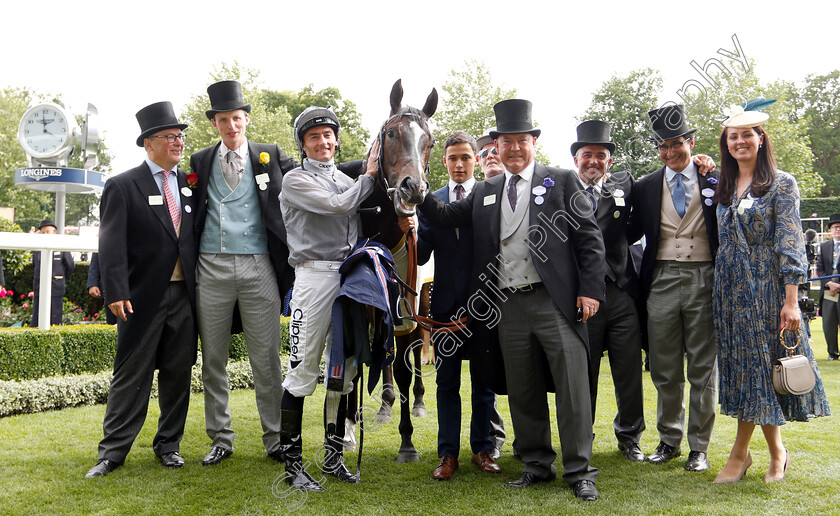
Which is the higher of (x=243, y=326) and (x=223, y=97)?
(x=223, y=97)

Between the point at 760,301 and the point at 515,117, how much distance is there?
1910 millimetres

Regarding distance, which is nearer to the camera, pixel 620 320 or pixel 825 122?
pixel 620 320

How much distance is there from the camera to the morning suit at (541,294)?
373 centimetres

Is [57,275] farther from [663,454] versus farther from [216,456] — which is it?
[663,454]

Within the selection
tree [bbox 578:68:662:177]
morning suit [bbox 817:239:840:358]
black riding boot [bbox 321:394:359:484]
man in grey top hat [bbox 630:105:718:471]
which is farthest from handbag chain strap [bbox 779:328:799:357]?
tree [bbox 578:68:662:177]

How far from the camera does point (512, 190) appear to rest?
4.02 meters

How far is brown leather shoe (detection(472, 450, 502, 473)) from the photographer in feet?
13.7

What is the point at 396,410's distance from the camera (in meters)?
6.43

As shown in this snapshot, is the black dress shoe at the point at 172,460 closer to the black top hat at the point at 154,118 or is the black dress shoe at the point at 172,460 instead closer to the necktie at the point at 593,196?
the black top hat at the point at 154,118

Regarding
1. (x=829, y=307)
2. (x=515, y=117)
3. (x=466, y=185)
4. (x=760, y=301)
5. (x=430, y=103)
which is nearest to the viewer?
(x=760, y=301)

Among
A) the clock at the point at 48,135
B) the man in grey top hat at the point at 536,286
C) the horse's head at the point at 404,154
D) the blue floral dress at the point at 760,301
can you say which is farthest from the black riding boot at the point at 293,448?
the clock at the point at 48,135

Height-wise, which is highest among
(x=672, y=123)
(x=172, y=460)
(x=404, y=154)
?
A: (x=672, y=123)

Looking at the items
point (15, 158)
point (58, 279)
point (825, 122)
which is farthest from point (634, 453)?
point (825, 122)

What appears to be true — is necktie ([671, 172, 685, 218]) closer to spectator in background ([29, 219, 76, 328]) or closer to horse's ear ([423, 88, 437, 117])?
horse's ear ([423, 88, 437, 117])
